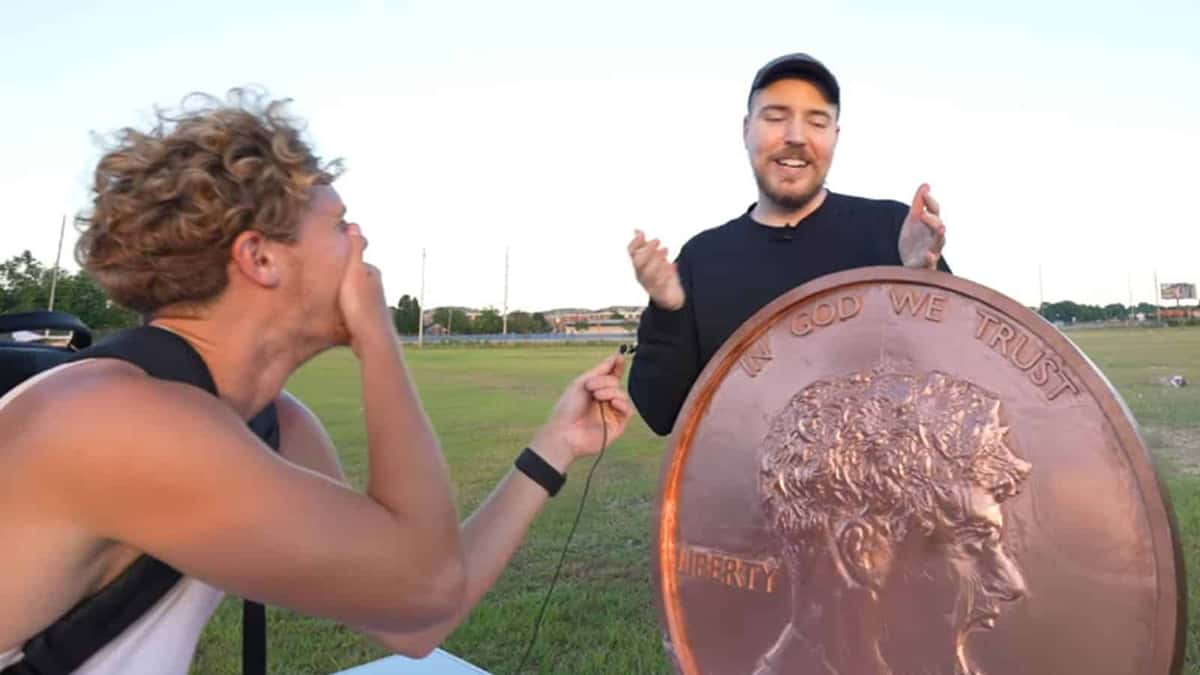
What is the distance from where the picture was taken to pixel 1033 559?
1.56 metres

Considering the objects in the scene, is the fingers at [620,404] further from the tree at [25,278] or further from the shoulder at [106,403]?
the tree at [25,278]

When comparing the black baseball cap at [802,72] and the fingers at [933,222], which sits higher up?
the black baseball cap at [802,72]

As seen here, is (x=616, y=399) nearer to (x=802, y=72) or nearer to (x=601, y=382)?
(x=601, y=382)

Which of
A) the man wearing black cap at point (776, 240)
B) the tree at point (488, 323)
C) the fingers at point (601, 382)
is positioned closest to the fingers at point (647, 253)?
the man wearing black cap at point (776, 240)

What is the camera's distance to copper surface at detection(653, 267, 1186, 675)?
150 cm

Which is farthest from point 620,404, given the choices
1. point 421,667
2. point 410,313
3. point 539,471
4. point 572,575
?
point 410,313

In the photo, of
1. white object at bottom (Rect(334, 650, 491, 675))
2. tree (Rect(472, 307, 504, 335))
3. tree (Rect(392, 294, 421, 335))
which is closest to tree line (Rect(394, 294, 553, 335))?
tree (Rect(472, 307, 504, 335))

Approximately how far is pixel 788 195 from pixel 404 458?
4.72 ft

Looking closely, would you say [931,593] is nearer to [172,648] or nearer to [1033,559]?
[1033,559]

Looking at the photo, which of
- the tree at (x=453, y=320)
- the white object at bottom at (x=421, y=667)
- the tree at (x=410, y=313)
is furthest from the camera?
the tree at (x=453, y=320)

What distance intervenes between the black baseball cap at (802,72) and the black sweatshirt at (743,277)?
0.31 metres

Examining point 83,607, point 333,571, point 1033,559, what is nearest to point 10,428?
point 83,607

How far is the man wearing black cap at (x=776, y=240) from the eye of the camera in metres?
2.43

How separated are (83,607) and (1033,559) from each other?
Result: 1.59m
